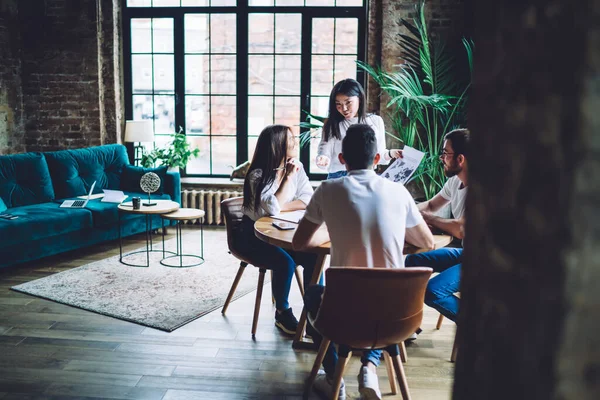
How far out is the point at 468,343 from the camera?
0.86 meters

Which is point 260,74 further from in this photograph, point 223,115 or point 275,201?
point 275,201

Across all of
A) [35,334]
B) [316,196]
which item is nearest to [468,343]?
[316,196]

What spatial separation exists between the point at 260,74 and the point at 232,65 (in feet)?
1.20

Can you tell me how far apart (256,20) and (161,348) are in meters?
4.69

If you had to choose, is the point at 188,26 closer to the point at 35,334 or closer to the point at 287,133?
the point at 287,133

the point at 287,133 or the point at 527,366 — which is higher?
the point at 287,133

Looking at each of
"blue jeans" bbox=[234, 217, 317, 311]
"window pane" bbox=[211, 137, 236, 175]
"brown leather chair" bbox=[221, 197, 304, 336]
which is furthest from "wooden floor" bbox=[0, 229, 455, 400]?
"window pane" bbox=[211, 137, 236, 175]

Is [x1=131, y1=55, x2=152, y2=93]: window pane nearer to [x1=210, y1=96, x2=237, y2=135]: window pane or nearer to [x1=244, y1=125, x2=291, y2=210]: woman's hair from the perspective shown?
[x1=210, y1=96, x2=237, y2=135]: window pane

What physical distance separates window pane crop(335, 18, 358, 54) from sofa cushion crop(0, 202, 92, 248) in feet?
11.4

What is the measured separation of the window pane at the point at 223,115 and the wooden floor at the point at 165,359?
3504mm

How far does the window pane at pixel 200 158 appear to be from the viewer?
7.14 m

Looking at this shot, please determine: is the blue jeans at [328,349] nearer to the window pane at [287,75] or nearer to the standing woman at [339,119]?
the standing woman at [339,119]

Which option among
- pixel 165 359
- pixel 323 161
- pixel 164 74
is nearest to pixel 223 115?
pixel 164 74

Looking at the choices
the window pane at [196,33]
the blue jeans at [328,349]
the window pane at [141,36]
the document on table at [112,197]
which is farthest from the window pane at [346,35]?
the blue jeans at [328,349]
